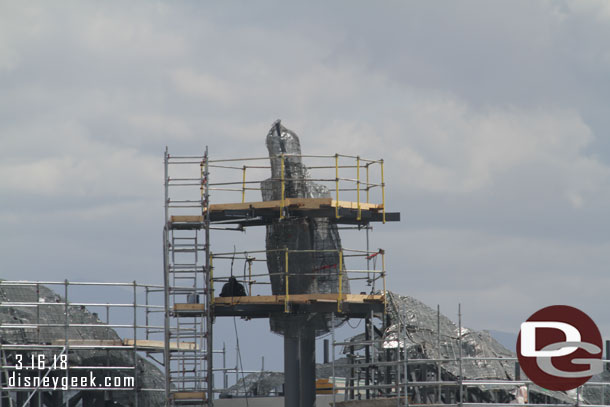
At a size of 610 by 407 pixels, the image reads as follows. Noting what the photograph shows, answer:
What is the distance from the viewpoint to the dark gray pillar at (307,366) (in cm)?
4034

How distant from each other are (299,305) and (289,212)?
3.20 meters

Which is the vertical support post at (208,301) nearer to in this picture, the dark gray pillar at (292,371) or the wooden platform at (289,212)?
the wooden platform at (289,212)

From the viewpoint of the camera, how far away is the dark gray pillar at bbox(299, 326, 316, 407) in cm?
4034

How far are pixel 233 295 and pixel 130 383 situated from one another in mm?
4825

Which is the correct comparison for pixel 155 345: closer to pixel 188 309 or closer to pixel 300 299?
pixel 188 309

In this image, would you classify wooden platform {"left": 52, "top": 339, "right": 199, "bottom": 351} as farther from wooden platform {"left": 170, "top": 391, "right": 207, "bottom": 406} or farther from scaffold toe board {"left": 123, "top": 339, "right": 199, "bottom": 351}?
wooden platform {"left": 170, "top": 391, "right": 207, "bottom": 406}

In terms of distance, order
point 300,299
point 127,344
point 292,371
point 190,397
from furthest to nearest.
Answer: point 127,344
point 292,371
point 300,299
point 190,397

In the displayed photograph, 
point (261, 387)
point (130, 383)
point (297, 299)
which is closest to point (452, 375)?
point (297, 299)

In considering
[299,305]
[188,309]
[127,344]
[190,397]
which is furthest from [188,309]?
[299,305]

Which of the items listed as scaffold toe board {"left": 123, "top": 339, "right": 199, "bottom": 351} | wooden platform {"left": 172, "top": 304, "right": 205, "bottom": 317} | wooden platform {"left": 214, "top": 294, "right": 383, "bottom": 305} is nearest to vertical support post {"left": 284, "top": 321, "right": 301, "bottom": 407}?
wooden platform {"left": 214, "top": 294, "right": 383, "bottom": 305}

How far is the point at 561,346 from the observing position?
3225 centimetres

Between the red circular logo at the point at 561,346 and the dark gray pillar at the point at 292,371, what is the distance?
30.1 ft

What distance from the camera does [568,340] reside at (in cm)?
3247

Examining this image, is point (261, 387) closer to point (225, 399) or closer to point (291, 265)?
point (225, 399)
